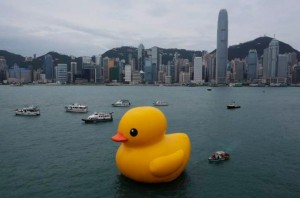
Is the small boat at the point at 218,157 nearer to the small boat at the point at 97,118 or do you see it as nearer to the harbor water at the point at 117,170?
the harbor water at the point at 117,170

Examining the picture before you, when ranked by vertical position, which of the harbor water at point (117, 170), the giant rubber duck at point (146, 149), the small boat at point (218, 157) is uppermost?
the giant rubber duck at point (146, 149)

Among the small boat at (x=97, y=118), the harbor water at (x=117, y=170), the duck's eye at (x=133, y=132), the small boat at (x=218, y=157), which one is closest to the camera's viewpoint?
the duck's eye at (x=133, y=132)

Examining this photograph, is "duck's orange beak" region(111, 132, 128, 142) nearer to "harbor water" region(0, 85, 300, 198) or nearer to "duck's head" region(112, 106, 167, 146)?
"duck's head" region(112, 106, 167, 146)

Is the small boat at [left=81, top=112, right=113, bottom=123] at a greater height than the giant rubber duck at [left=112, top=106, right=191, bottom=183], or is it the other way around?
the giant rubber duck at [left=112, top=106, right=191, bottom=183]

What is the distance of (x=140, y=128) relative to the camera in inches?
946

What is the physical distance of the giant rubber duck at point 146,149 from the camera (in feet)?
78.8

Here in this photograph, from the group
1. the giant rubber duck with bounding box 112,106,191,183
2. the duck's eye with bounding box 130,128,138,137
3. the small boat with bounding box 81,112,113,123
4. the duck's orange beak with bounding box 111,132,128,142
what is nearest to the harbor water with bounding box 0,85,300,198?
the giant rubber duck with bounding box 112,106,191,183

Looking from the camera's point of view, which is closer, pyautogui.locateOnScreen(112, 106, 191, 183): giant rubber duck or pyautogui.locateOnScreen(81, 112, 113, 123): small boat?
pyautogui.locateOnScreen(112, 106, 191, 183): giant rubber duck

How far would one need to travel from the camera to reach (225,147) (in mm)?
41594

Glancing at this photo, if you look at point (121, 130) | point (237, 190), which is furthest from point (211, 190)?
point (121, 130)

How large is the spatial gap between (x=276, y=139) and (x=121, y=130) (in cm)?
3117

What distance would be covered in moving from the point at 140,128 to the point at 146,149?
1667mm

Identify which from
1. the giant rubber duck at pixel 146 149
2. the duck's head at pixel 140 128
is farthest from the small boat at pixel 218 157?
the duck's head at pixel 140 128

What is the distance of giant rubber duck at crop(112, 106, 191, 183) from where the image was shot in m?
24.0
